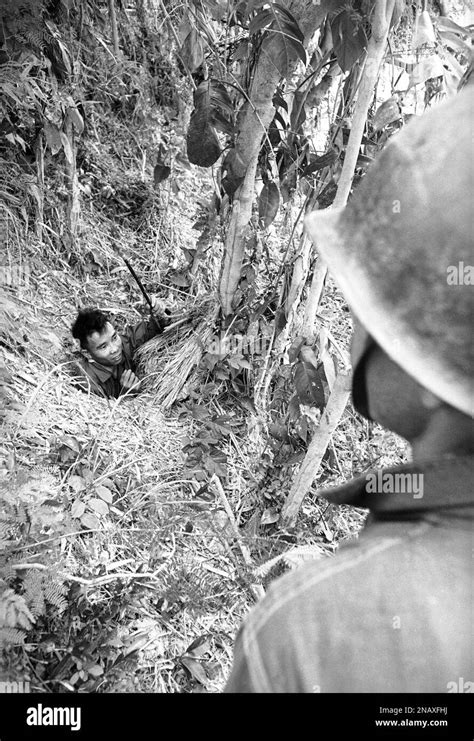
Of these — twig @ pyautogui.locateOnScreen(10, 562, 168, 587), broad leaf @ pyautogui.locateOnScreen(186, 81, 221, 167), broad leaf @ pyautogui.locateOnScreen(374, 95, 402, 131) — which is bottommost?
twig @ pyautogui.locateOnScreen(10, 562, 168, 587)

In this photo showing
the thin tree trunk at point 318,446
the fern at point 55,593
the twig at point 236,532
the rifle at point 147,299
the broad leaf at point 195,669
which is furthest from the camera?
the rifle at point 147,299

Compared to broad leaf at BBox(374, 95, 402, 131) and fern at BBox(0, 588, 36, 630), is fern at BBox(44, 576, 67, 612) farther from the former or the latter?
broad leaf at BBox(374, 95, 402, 131)

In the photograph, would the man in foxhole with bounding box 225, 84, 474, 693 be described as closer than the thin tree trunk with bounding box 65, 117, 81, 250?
Yes

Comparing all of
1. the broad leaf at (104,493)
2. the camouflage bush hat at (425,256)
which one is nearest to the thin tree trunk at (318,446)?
the broad leaf at (104,493)

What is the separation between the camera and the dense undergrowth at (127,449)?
4.95 ft

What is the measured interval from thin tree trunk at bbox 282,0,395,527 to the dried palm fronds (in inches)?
29.3

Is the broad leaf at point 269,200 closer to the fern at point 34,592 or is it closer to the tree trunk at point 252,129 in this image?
the tree trunk at point 252,129

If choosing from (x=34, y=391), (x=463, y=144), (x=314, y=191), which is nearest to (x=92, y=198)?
(x=34, y=391)

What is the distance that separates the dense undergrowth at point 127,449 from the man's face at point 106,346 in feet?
0.51

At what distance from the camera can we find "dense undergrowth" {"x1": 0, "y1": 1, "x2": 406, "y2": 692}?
1.51m

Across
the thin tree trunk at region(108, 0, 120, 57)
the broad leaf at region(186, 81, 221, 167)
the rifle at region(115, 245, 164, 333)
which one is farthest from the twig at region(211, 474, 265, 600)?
the thin tree trunk at region(108, 0, 120, 57)

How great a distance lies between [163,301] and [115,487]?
1.35 metres
